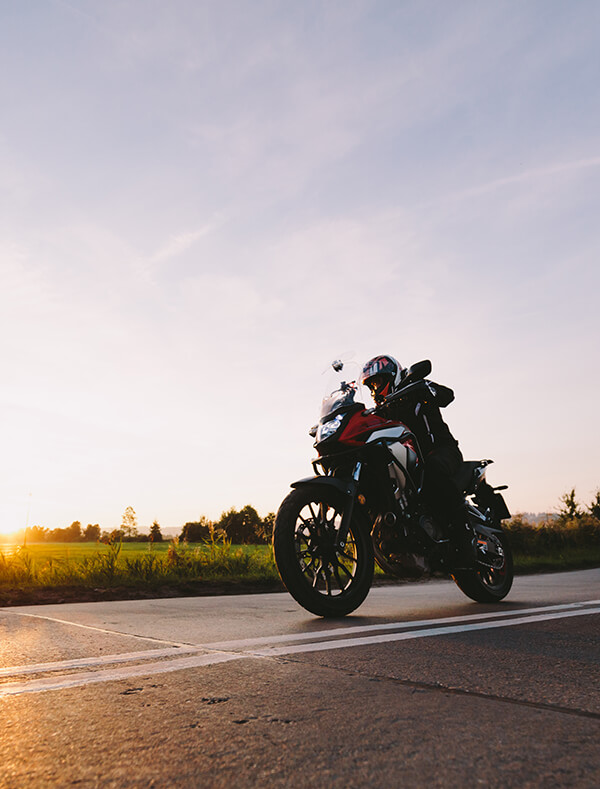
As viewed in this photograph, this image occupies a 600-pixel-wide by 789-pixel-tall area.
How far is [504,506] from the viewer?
568cm

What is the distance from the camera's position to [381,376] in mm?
5293

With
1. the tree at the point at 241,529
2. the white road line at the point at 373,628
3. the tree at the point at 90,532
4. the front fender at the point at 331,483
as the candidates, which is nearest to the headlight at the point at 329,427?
the front fender at the point at 331,483

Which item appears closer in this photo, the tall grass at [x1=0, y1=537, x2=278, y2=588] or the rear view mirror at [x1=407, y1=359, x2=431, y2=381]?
the rear view mirror at [x1=407, y1=359, x2=431, y2=381]

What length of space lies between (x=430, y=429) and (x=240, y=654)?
3.00 m

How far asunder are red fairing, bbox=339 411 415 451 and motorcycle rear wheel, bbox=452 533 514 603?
4.62 feet

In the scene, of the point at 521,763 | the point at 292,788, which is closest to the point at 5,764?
the point at 292,788

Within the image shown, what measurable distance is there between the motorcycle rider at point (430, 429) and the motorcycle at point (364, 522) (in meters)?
0.05

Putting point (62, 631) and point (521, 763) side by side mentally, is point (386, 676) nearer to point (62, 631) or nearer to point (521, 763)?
point (521, 763)

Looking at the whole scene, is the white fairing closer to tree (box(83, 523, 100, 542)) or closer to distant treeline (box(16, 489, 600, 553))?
distant treeline (box(16, 489, 600, 553))

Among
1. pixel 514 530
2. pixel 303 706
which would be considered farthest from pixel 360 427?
pixel 514 530

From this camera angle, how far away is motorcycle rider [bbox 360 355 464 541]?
16.3ft

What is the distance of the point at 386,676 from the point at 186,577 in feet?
28.9

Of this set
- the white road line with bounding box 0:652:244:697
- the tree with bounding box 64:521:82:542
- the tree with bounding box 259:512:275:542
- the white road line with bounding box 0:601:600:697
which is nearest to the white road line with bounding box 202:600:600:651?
the white road line with bounding box 0:601:600:697

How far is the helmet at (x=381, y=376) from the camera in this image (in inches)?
208
